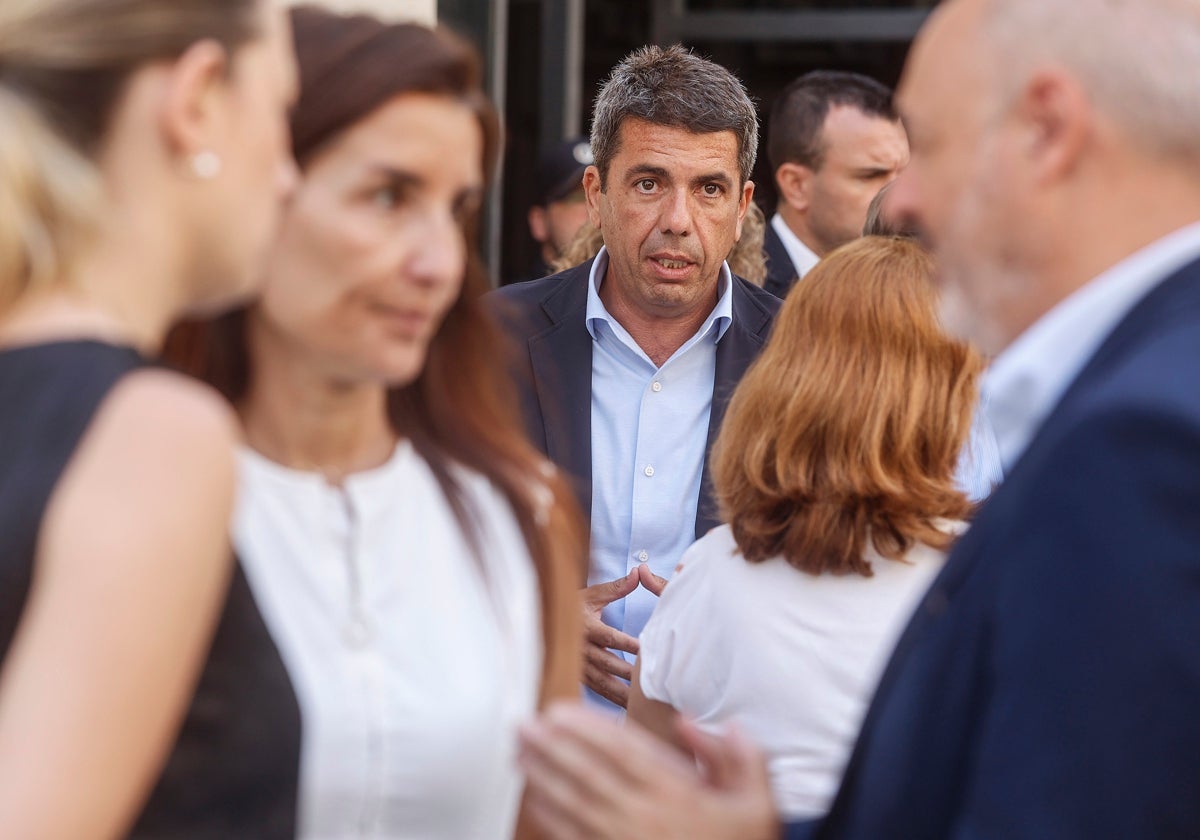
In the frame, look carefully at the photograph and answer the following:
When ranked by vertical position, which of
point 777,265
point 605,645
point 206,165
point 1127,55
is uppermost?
point 1127,55

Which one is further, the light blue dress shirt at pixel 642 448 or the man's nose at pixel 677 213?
the man's nose at pixel 677 213

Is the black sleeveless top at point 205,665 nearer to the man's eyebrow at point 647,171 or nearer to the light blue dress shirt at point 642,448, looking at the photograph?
the light blue dress shirt at point 642,448

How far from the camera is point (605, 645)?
131 inches

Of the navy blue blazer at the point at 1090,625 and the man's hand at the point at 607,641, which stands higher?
A: the navy blue blazer at the point at 1090,625

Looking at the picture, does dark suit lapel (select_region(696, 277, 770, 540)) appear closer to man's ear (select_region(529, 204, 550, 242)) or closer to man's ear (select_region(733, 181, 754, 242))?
man's ear (select_region(733, 181, 754, 242))

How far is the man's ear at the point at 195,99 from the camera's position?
1.31 metres

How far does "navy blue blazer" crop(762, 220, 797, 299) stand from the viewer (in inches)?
208

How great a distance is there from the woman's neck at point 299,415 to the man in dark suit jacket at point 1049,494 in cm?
49

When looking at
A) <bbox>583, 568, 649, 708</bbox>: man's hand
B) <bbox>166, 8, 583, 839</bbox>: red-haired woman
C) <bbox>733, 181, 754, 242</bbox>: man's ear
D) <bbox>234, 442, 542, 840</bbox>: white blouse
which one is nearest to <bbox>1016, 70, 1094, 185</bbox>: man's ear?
<bbox>166, 8, 583, 839</bbox>: red-haired woman

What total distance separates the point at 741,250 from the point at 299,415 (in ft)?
11.1

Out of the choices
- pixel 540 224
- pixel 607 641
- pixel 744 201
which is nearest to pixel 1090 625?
pixel 607 641

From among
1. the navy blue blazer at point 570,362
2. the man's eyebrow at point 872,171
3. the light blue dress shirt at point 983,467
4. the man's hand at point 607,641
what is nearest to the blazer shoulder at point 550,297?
the navy blue blazer at point 570,362

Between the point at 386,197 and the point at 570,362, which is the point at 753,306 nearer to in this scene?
the point at 570,362

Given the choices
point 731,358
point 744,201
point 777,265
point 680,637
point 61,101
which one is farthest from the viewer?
point 777,265
